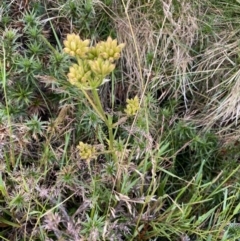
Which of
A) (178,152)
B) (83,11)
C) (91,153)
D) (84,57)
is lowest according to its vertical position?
(178,152)

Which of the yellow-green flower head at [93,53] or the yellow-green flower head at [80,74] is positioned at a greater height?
the yellow-green flower head at [93,53]

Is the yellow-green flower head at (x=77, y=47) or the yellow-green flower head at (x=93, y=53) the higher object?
the yellow-green flower head at (x=77, y=47)

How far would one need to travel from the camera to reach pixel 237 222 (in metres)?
1.37

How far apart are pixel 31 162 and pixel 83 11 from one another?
44 centimetres

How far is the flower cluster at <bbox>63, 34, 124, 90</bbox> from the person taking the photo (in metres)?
0.92

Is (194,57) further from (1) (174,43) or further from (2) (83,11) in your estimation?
(2) (83,11)

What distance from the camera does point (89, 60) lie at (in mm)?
944

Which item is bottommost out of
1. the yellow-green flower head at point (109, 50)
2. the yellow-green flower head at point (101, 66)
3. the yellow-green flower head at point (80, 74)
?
the yellow-green flower head at point (80, 74)

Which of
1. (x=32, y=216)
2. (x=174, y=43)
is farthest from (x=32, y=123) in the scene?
(x=174, y=43)

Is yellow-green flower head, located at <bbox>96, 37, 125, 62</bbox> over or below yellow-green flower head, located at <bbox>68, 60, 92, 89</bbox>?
over

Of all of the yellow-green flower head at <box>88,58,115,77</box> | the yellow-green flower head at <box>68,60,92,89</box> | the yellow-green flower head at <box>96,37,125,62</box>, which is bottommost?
the yellow-green flower head at <box>68,60,92,89</box>

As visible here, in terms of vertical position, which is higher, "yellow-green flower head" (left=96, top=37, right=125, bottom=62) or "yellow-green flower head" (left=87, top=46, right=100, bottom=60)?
"yellow-green flower head" (left=96, top=37, right=125, bottom=62)

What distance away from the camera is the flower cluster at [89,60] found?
36.0 inches

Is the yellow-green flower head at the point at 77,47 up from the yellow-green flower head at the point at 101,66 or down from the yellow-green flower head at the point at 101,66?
up
